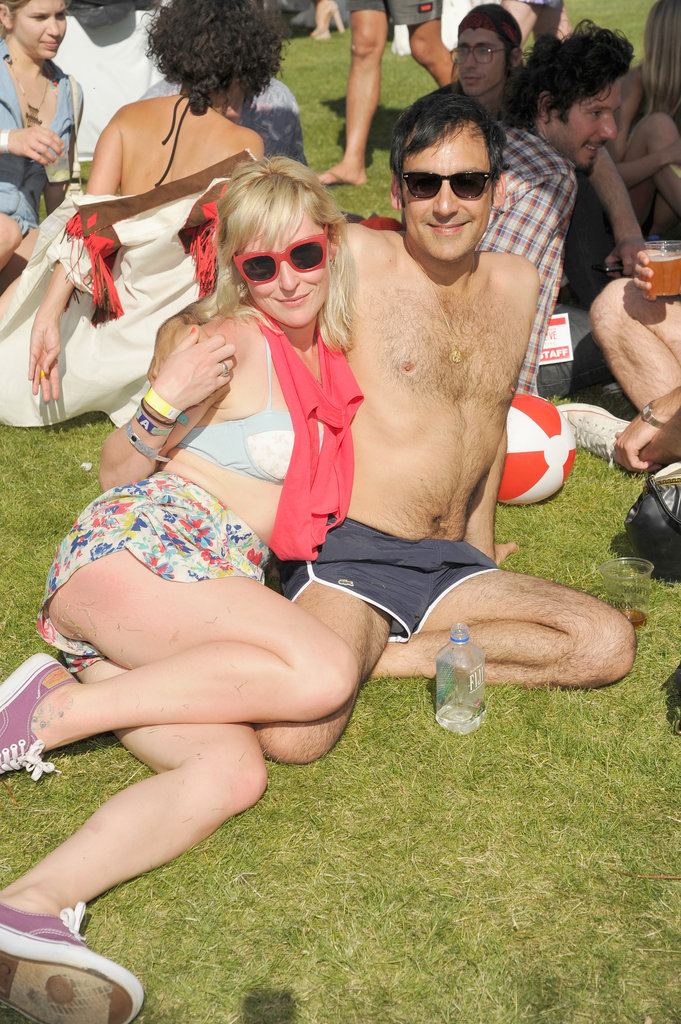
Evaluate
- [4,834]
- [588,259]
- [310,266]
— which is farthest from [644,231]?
[4,834]

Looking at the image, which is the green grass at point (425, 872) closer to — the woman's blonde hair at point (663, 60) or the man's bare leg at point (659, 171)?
the man's bare leg at point (659, 171)

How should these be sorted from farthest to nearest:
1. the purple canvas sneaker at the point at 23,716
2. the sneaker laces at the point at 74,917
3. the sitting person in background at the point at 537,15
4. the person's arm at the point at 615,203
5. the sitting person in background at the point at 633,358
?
the sitting person in background at the point at 537,15 → the person's arm at the point at 615,203 → the sitting person in background at the point at 633,358 → the purple canvas sneaker at the point at 23,716 → the sneaker laces at the point at 74,917

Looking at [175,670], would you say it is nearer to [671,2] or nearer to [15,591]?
[15,591]

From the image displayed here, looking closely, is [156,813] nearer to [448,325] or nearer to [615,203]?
[448,325]

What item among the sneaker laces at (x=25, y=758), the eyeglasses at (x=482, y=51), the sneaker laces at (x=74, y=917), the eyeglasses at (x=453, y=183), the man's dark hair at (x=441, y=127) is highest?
the man's dark hair at (x=441, y=127)

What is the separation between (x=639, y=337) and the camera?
582 centimetres

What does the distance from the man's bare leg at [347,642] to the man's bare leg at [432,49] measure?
289 inches

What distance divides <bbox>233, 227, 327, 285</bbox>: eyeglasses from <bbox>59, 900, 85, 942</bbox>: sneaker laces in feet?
7.04

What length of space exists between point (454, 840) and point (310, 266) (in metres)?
2.04

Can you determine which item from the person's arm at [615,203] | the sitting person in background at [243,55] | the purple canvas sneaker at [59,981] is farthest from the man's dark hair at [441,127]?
the purple canvas sneaker at [59,981]

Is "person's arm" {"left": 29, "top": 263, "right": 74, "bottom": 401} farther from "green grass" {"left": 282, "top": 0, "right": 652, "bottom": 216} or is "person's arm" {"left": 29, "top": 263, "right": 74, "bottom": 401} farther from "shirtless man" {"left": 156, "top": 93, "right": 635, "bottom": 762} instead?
"green grass" {"left": 282, "top": 0, "right": 652, "bottom": 216}

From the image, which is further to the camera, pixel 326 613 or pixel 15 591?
pixel 15 591

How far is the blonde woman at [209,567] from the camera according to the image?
319 centimetres

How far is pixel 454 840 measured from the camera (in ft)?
10.8
